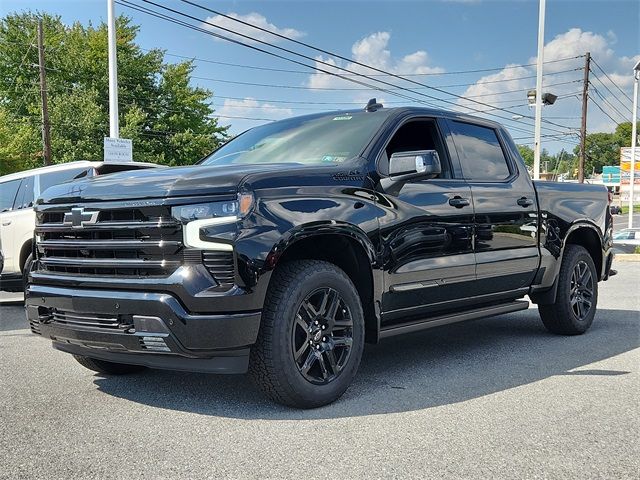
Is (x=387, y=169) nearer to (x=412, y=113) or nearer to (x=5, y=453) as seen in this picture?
(x=412, y=113)

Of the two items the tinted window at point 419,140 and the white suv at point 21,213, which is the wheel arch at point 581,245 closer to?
the tinted window at point 419,140

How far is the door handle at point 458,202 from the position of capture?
504cm

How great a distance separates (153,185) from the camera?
3.78m

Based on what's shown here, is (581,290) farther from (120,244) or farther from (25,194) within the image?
(25,194)

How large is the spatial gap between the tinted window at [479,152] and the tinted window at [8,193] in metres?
6.29

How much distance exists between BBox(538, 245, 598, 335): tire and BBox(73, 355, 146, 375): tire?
12.9 ft

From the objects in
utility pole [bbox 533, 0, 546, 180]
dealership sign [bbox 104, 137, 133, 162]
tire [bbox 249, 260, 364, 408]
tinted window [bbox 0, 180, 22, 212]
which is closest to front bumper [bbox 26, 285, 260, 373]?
tire [bbox 249, 260, 364, 408]

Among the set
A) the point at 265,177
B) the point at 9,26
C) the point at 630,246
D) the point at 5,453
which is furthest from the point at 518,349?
the point at 9,26

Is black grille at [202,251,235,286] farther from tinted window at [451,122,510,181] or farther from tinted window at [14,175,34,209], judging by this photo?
tinted window at [14,175,34,209]

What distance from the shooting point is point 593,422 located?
12.5 ft

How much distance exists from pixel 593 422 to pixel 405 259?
154cm

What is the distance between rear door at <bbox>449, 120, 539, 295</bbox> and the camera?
5359 mm

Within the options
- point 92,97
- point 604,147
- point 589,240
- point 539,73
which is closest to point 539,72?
point 539,73

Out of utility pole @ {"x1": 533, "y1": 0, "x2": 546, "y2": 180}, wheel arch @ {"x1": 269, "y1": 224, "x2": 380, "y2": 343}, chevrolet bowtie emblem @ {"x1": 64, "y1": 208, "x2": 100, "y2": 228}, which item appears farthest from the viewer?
utility pole @ {"x1": 533, "y1": 0, "x2": 546, "y2": 180}
